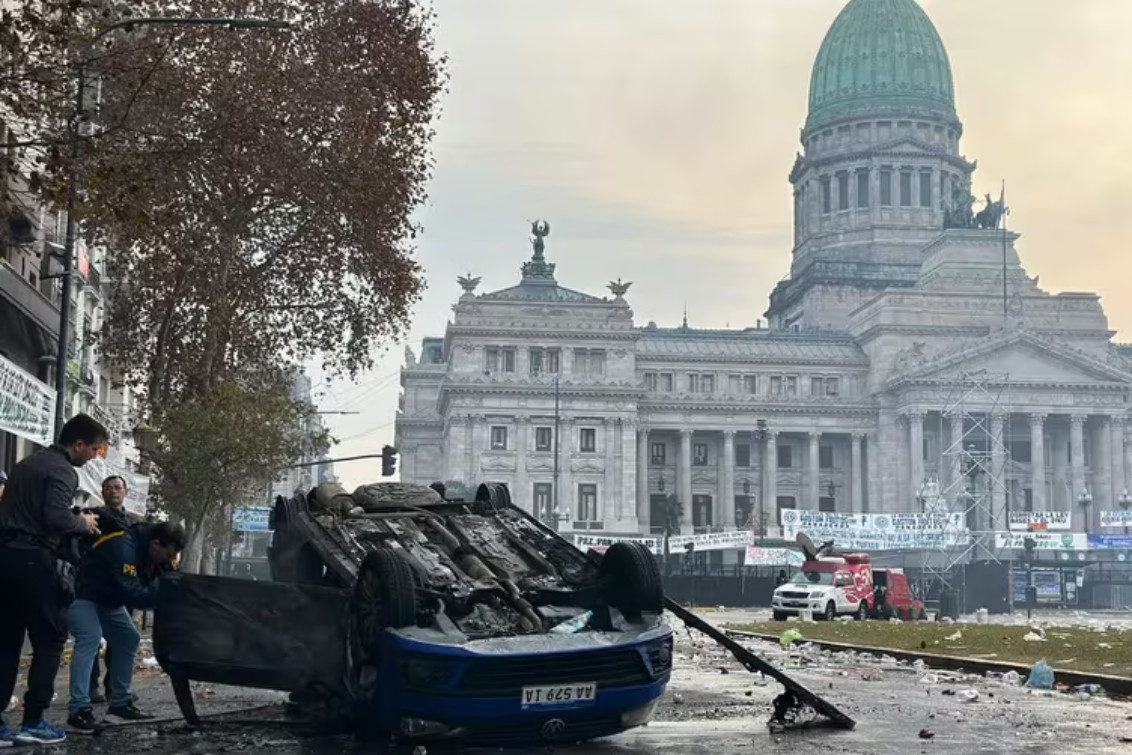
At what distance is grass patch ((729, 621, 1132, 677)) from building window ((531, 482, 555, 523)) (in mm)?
64544

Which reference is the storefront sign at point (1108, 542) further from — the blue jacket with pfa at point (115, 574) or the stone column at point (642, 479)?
the blue jacket with pfa at point (115, 574)

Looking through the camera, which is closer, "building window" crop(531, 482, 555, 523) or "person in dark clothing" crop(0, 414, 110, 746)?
"person in dark clothing" crop(0, 414, 110, 746)

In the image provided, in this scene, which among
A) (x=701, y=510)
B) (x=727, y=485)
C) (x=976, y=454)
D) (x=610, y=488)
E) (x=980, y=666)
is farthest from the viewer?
(x=701, y=510)

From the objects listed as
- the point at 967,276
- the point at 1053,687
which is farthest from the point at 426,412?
the point at 1053,687

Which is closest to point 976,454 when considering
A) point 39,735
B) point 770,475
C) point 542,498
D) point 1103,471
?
point 1103,471

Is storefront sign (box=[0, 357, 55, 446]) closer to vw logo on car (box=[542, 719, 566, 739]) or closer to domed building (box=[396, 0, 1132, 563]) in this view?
vw logo on car (box=[542, 719, 566, 739])

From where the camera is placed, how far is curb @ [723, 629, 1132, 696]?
16094 millimetres

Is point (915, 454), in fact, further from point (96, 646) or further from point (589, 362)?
point (96, 646)

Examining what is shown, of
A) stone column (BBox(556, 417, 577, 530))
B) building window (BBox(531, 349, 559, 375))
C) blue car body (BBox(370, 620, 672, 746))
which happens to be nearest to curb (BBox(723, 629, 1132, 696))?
blue car body (BBox(370, 620, 672, 746))

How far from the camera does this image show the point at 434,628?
1017 centimetres

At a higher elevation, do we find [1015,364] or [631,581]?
[1015,364]

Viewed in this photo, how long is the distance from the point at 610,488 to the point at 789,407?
46.0ft

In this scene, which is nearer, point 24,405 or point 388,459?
point 24,405

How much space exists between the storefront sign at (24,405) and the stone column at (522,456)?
73.3m
